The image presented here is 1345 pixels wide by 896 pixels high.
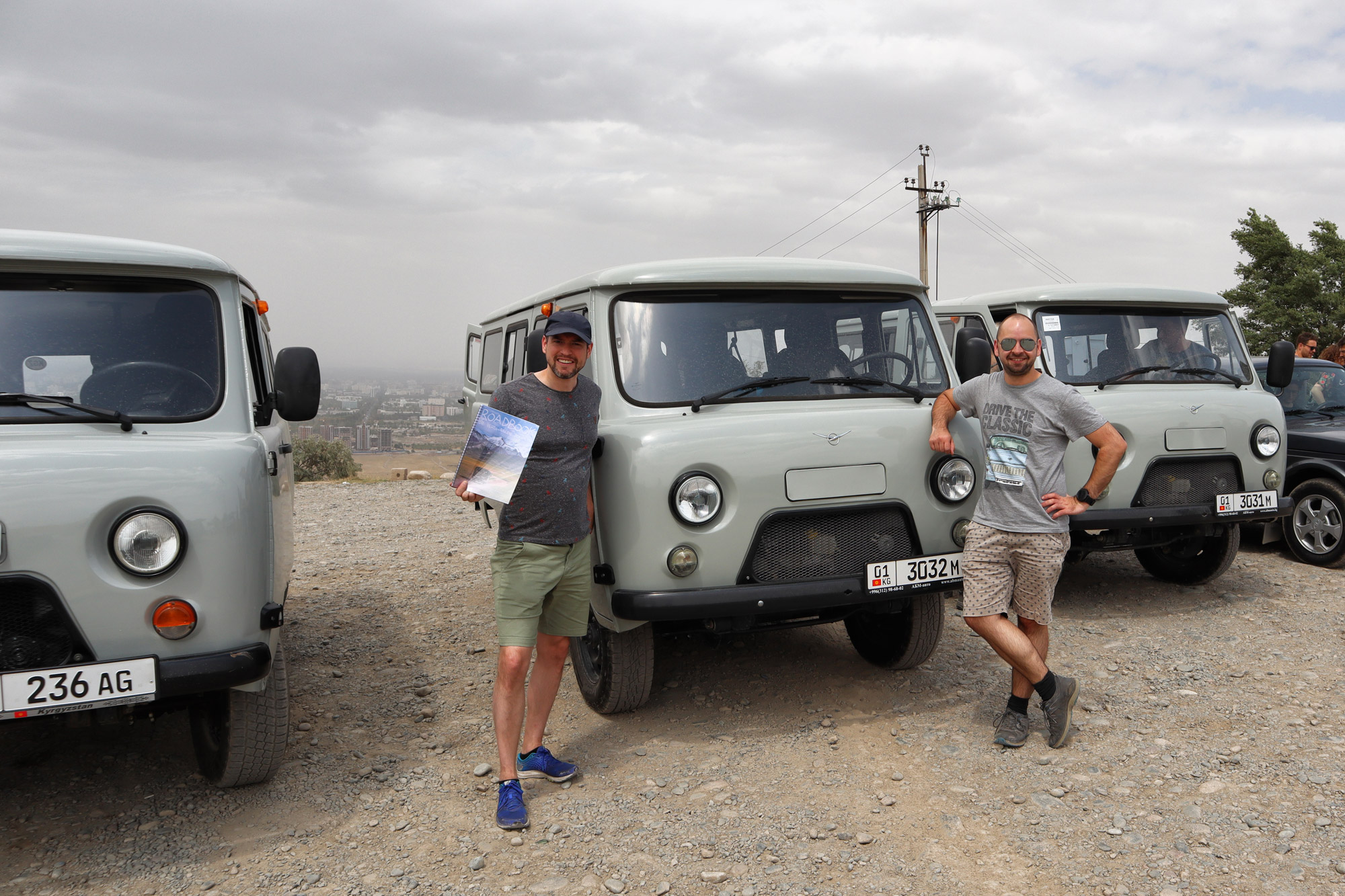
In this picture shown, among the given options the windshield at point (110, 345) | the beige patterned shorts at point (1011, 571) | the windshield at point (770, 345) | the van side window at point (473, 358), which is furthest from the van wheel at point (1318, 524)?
the windshield at point (110, 345)

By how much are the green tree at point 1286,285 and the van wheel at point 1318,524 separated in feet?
79.2

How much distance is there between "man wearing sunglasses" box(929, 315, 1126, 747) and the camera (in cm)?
394

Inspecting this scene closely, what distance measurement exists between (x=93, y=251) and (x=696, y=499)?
2.48 m

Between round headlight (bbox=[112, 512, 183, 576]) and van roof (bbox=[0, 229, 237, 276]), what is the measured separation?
1102 millimetres

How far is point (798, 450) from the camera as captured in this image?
401 cm

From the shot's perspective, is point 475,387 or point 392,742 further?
point 475,387

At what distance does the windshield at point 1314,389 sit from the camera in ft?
26.9

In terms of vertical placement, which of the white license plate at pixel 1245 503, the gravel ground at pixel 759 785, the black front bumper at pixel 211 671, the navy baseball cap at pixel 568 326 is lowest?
the gravel ground at pixel 759 785

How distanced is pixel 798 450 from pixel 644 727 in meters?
1.56

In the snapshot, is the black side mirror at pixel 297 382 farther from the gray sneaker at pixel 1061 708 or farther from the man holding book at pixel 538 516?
the gray sneaker at pixel 1061 708

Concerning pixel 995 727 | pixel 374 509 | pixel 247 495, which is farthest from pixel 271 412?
pixel 374 509

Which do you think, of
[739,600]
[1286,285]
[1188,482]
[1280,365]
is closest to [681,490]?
[739,600]

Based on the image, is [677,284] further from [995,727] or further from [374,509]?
[374,509]

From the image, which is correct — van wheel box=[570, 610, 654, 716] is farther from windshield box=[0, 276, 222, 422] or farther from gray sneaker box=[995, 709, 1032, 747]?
windshield box=[0, 276, 222, 422]
